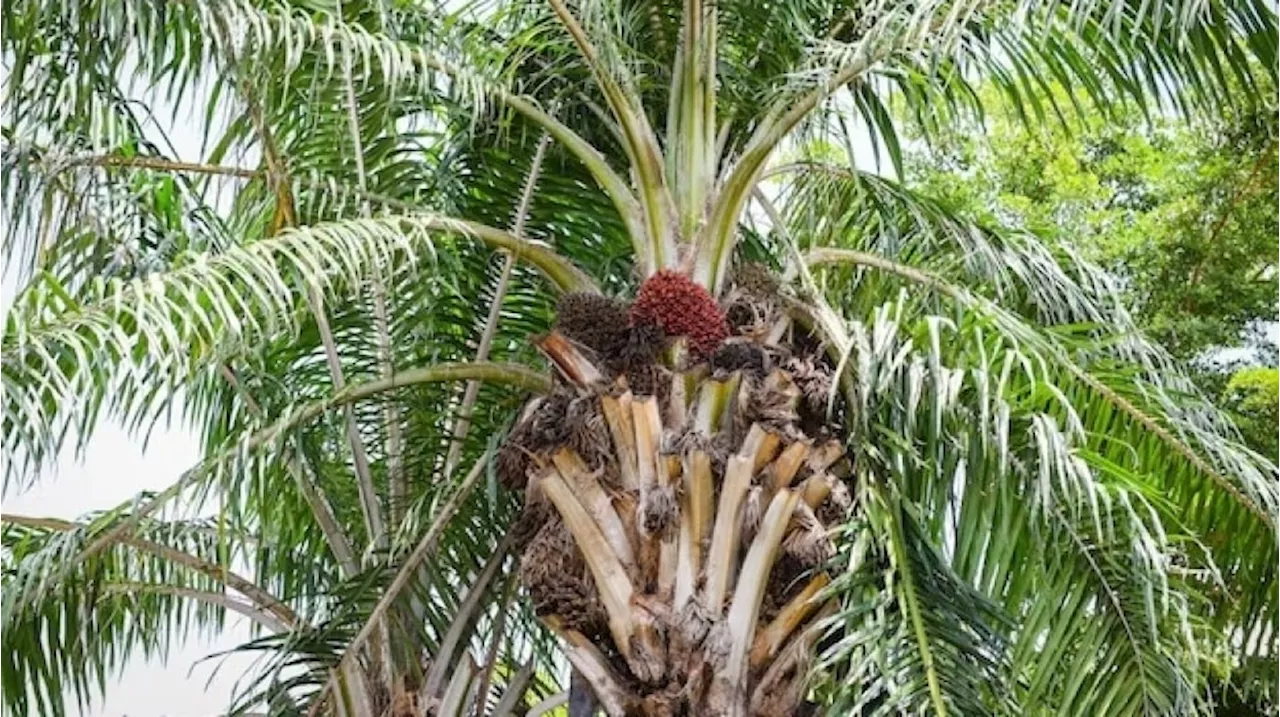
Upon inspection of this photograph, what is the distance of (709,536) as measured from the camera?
133 inches

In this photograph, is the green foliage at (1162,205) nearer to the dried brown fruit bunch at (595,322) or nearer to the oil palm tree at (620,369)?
the oil palm tree at (620,369)

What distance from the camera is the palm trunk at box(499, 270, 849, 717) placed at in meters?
3.32

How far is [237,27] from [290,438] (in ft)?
3.37

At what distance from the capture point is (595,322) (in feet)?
11.9

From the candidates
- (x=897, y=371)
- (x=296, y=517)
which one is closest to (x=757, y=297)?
(x=897, y=371)

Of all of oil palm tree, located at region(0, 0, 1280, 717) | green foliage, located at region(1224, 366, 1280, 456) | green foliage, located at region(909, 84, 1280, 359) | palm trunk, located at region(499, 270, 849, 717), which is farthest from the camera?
green foliage, located at region(909, 84, 1280, 359)

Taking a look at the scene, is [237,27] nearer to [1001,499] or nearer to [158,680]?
[1001,499]

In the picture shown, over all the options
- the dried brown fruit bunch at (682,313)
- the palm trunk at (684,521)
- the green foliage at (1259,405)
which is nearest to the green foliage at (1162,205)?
the green foliage at (1259,405)

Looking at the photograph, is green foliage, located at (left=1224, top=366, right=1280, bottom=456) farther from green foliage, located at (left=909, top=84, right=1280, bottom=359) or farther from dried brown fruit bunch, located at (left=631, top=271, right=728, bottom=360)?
dried brown fruit bunch, located at (left=631, top=271, right=728, bottom=360)

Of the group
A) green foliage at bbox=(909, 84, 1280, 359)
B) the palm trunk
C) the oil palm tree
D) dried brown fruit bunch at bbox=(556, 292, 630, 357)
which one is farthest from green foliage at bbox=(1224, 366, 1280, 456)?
dried brown fruit bunch at bbox=(556, 292, 630, 357)


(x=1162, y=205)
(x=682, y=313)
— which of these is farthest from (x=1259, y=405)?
(x=682, y=313)

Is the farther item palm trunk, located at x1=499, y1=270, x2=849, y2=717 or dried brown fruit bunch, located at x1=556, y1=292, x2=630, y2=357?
dried brown fruit bunch, located at x1=556, y1=292, x2=630, y2=357

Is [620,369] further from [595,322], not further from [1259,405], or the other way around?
[1259,405]

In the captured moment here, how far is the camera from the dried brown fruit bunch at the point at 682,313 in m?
3.54
